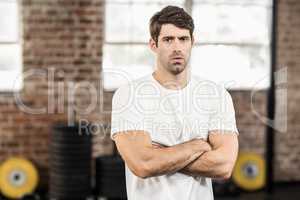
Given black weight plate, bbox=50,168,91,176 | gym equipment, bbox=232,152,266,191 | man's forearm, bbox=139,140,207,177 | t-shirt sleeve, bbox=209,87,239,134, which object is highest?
t-shirt sleeve, bbox=209,87,239,134

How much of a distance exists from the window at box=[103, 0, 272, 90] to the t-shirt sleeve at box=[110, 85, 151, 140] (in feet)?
9.72

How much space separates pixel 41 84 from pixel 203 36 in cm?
168

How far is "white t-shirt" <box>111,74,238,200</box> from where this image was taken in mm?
1323

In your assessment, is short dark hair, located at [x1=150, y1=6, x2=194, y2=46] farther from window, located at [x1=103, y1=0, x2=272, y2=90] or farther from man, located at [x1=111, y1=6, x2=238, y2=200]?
window, located at [x1=103, y1=0, x2=272, y2=90]

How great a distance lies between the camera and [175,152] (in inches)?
52.2

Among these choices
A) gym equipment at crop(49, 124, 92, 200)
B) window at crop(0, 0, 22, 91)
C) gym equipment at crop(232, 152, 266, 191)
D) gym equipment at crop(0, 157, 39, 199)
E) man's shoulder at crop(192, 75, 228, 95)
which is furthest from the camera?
gym equipment at crop(232, 152, 266, 191)

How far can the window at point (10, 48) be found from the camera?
413 centimetres

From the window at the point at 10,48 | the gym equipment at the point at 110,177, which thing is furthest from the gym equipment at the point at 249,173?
the window at the point at 10,48

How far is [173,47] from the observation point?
1.28 metres

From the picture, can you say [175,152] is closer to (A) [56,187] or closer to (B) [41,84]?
(A) [56,187]

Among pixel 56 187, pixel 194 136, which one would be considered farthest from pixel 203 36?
pixel 194 136

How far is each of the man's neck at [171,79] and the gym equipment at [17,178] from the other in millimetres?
2933

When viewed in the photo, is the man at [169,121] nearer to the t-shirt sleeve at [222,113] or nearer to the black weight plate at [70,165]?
the t-shirt sleeve at [222,113]

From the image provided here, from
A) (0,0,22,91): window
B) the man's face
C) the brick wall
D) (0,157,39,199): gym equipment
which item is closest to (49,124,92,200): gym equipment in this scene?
(0,157,39,199): gym equipment
